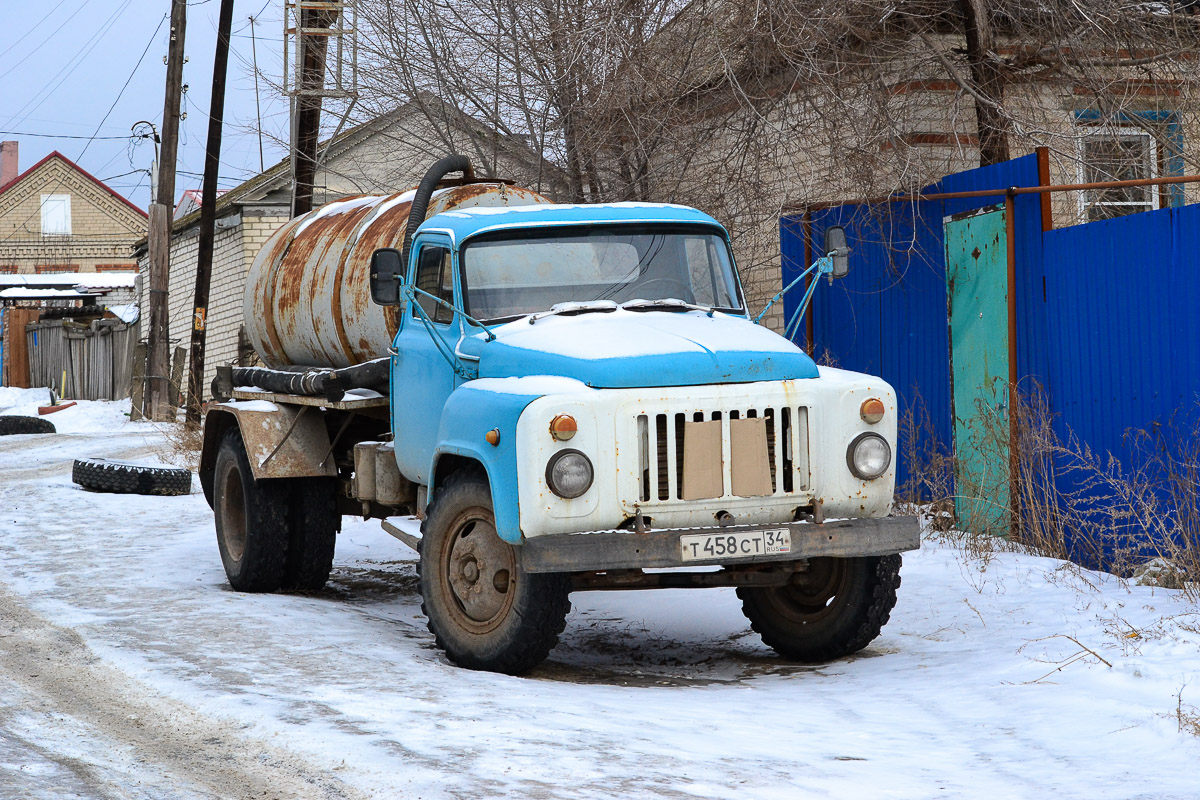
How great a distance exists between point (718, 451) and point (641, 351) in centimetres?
56

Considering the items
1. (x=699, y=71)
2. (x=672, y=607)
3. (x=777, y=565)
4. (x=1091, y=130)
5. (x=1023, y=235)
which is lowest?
(x=672, y=607)

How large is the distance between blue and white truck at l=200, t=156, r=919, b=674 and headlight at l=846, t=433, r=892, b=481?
0.01 metres

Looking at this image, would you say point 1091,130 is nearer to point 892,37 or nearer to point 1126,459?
point 892,37

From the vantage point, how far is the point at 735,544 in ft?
19.1

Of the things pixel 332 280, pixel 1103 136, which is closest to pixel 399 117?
pixel 332 280

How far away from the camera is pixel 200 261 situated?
21828 mm

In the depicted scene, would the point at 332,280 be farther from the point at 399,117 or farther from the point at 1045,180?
the point at 399,117

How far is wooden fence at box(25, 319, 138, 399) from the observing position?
1221 inches

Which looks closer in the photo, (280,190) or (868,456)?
(868,456)

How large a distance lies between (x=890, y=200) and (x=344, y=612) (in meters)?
5.00

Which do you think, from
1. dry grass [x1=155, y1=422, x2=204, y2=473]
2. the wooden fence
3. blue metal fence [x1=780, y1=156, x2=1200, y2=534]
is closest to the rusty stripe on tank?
blue metal fence [x1=780, y1=156, x2=1200, y2=534]

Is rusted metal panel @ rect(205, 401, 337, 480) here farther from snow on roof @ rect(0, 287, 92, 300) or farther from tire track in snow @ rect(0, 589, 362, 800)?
snow on roof @ rect(0, 287, 92, 300)

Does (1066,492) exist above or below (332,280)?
below

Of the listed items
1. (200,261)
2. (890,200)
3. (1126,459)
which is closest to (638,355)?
(1126,459)
